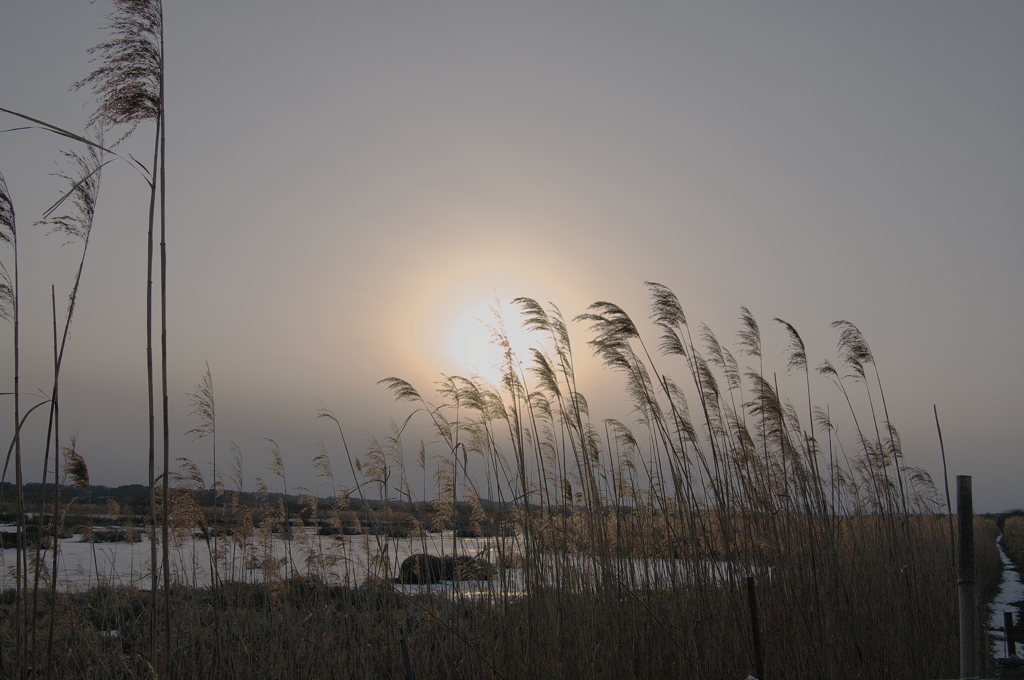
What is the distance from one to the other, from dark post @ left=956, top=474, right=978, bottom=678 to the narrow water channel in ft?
18.9

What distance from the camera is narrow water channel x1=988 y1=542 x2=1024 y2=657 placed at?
685cm

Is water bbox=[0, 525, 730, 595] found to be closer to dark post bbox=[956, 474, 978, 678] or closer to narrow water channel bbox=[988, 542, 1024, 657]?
dark post bbox=[956, 474, 978, 678]

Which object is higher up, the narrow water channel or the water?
the water

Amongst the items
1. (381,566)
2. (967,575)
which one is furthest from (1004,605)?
(967,575)

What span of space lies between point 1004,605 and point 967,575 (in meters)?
11.3

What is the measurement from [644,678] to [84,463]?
11.9 ft

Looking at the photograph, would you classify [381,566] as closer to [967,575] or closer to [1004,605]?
[967,575]

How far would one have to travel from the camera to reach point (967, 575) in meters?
1.77

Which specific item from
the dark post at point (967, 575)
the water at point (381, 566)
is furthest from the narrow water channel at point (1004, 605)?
the dark post at point (967, 575)

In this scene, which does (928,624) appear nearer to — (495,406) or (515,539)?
(515,539)

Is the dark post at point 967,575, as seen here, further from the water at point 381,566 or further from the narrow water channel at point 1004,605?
the narrow water channel at point 1004,605

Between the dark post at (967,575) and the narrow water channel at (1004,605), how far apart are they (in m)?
5.76

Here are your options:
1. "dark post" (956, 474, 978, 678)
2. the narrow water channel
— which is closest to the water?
"dark post" (956, 474, 978, 678)

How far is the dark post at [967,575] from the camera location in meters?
1.69
